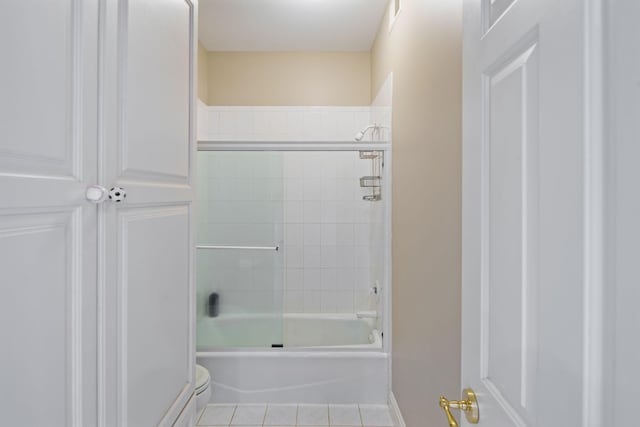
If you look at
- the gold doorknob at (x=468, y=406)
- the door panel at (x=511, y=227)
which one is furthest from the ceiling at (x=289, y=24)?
the gold doorknob at (x=468, y=406)

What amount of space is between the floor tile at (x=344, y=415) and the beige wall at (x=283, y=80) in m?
2.42

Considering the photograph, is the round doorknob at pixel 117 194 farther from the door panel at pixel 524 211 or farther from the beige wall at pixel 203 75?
the beige wall at pixel 203 75

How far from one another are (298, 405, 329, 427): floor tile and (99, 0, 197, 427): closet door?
1.31 meters

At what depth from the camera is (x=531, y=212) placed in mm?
606

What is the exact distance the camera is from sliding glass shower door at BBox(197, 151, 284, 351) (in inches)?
113

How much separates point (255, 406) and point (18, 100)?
2530 mm

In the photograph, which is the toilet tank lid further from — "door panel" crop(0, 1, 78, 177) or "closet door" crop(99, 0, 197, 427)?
"door panel" crop(0, 1, 78, 177)

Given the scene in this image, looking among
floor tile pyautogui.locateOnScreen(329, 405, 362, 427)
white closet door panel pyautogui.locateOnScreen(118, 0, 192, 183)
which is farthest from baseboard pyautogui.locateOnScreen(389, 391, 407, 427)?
white closet door panel pyautogui.locateOnScreen(118, 0, 192, 183)

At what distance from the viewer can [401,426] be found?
2.33m

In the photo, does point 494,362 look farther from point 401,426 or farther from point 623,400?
point 401,426

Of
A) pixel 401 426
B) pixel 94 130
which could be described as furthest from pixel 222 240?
pixel 94 130

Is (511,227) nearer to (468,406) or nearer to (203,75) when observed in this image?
(468,406)

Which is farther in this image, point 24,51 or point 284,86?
point 284,86

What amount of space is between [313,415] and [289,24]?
8.85ft
